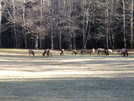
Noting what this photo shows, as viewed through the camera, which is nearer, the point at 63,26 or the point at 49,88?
the point at 49,88

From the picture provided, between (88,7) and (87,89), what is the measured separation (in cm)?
4808

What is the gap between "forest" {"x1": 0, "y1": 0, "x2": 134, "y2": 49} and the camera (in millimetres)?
55375

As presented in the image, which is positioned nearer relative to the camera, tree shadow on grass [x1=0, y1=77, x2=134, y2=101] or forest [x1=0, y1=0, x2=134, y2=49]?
A: tree shadow on grass [x1=0, y1=77, x2=134, y2=101]

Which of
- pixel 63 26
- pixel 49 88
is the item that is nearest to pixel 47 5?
pixel 63 26

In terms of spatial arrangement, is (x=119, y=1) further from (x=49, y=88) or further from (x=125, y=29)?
(x=49, y=88)

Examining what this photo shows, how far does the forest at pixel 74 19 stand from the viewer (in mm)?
55375

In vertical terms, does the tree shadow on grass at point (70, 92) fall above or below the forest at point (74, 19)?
below

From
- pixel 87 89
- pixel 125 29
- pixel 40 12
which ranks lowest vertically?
pixel 87 89

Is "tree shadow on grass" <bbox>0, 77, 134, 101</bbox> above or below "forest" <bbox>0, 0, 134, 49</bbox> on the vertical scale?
below

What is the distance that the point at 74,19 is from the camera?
5650 centimetres

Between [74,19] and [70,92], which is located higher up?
[74,19]

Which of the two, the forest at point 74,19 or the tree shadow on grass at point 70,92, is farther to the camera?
the forest at point 74,19

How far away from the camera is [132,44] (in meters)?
57.0

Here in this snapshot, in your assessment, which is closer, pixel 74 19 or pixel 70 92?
pixel 70 92
